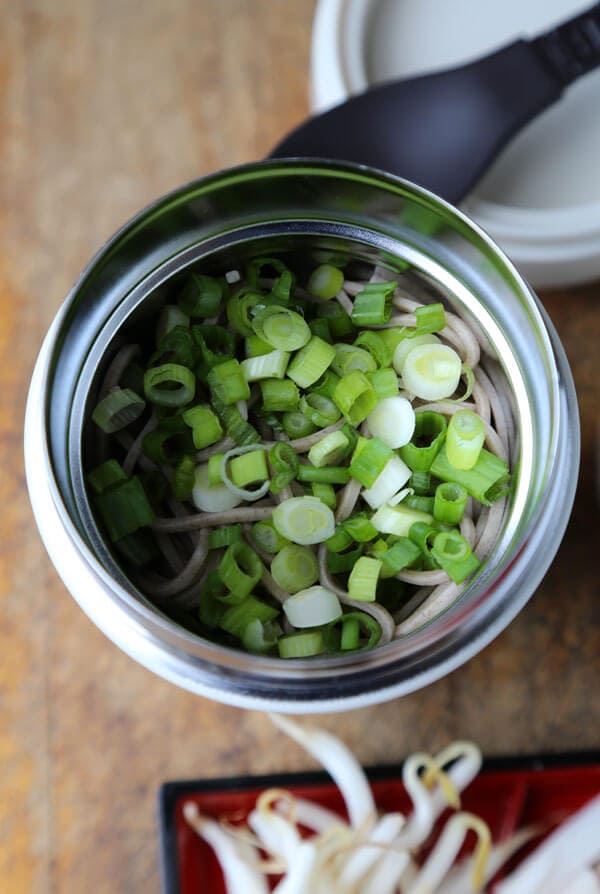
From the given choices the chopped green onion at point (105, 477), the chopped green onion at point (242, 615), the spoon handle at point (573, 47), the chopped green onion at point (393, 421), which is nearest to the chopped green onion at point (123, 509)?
the chopped green onion at point (105, 477)

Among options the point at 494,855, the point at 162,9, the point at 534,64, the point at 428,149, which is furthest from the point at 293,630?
the point at 162,9

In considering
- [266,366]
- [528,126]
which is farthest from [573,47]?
[266,366]

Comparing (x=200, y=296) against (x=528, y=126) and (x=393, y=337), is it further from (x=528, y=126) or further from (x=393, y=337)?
(x=528, y=126)

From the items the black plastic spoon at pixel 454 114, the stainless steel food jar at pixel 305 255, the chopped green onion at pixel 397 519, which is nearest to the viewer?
the stainless steel food jar at pixel 305 255

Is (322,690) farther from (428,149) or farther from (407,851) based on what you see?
(428,149)

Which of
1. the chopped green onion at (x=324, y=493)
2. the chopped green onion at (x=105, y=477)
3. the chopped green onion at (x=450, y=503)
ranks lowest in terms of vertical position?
the chopped green onion at (x=450, y=503)

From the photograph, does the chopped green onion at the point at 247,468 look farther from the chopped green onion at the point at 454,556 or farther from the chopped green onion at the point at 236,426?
the chopped green onion at the point at 454,556

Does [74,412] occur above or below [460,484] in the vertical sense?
above

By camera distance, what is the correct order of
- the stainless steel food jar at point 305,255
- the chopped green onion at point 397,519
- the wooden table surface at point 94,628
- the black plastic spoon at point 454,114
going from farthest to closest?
the wooden table surface at point 94,628 < the black plastic spoon at point 454,114 < the chopped green onion at point 397,519 < the stainless steel food jar at point 305,255
